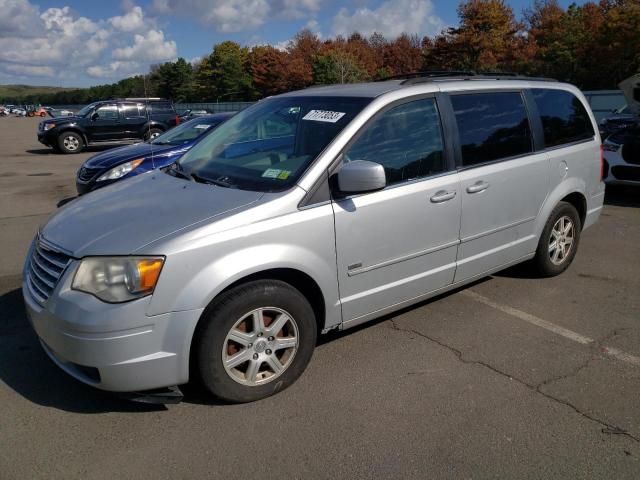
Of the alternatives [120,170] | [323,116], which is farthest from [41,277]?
[120,170]

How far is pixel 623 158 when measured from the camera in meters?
8.69

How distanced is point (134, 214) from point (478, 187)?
8.04 feet

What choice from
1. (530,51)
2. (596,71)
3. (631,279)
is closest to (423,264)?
(631,279)

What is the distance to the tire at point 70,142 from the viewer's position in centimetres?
1807

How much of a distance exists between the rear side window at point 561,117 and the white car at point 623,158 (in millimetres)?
4147

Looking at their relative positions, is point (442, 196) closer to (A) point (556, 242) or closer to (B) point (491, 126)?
(B) point (491, 126)

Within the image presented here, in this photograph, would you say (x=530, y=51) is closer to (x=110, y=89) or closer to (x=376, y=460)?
(x=376, y=460)

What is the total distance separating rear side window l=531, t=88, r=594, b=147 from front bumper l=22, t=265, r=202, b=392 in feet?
11.7

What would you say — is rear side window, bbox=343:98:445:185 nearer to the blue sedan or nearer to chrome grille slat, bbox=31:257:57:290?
chrome grille slat, bbox=31:257:57:290

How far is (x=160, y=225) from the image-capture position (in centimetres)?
290

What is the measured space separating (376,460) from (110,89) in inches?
4109

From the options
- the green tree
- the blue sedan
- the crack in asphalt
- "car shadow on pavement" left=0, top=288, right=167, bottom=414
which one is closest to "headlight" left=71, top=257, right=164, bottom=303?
"car shadow on pavement" left=0, top=288, right=167, bottom=414

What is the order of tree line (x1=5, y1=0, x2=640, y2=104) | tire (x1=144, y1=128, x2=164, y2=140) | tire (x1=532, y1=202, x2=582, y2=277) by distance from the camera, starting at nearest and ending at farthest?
tire (x1=532, y1=202, x2=582, y2=277), tire (x1=144, y1=128, x2=164, y2=140), tree line (x1=5, y1=0, x2=640, y2=104)

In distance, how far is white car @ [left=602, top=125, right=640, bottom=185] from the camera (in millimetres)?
8578
